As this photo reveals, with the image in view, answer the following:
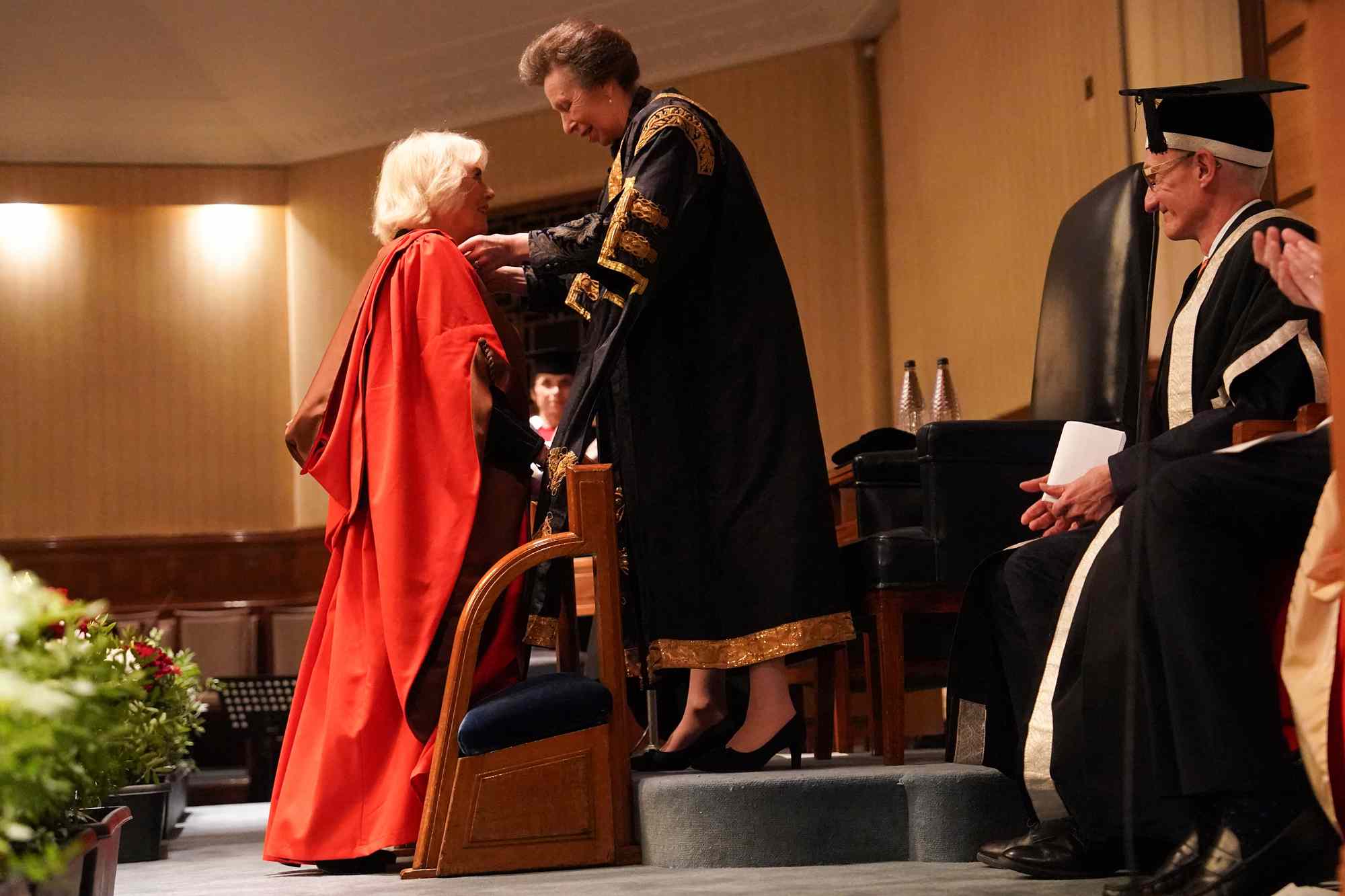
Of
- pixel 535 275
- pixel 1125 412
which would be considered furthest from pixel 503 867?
pixel 1125 412

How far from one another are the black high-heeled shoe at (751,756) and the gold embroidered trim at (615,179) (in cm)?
117

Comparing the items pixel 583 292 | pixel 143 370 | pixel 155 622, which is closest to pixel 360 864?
pixel 583 292

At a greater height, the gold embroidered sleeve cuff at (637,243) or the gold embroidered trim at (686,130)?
the gold embroidered trim at (686,130)

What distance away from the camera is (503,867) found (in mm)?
2848

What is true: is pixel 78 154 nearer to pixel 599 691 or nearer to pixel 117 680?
pixel 599 691

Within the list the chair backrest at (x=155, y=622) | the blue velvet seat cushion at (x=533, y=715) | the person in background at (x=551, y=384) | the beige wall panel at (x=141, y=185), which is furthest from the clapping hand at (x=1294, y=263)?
the beige wall panel at (x=141, y=185)

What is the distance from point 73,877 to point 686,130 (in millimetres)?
1980

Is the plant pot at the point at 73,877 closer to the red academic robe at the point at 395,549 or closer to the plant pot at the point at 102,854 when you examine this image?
the plant pot at the point at 102,854

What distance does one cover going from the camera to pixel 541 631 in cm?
321

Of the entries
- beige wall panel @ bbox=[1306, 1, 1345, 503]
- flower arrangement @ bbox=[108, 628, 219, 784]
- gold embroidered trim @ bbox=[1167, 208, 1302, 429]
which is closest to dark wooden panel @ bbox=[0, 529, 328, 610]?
flower arrangement @ bbox=[108, 628, 219, 784]

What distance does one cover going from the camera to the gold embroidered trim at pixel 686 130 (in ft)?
10.6

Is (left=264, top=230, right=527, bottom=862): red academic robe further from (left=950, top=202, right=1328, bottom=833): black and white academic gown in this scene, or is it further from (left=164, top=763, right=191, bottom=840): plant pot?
(left=164, top=763, right=191, bottom=840): plant pot

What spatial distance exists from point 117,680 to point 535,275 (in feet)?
6.10

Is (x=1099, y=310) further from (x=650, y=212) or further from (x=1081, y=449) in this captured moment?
(x=650, y=212)
